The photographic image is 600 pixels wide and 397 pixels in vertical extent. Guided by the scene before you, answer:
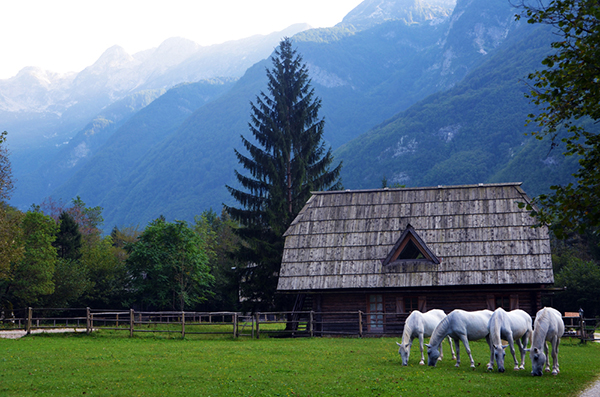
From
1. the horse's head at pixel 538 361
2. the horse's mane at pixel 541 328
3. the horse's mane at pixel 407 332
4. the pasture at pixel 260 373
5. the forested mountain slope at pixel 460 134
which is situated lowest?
the pasture at pixel 260 373

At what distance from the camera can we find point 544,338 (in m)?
14.2

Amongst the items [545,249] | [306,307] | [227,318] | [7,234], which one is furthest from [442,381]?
[227,318]

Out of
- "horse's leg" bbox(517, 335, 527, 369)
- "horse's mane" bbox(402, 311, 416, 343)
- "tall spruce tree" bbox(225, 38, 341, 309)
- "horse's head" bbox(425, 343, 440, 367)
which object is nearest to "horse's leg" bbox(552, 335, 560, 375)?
"horse's leg" bbox(517, 335, 527, 369)

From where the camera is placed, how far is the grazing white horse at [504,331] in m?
14.6

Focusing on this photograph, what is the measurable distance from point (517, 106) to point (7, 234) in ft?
507

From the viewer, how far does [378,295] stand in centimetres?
2708

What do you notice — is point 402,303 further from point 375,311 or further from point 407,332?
point 407,332

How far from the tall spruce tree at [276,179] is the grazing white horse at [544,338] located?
19.4m

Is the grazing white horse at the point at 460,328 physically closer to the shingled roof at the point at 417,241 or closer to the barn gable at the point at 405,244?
the shingled roof at the point at 417,241

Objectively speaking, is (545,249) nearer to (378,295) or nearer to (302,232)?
(378,295)

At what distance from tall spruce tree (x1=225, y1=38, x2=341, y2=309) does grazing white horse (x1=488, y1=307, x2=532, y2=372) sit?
60.4 feet

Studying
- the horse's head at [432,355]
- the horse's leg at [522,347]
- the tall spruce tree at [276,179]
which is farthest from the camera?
the tall spruce tree at [276,179]

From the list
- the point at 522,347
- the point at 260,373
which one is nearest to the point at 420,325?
the point at 522,347

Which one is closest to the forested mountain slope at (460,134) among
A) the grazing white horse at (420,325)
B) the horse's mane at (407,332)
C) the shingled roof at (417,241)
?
the shingled roof at (417,241)
